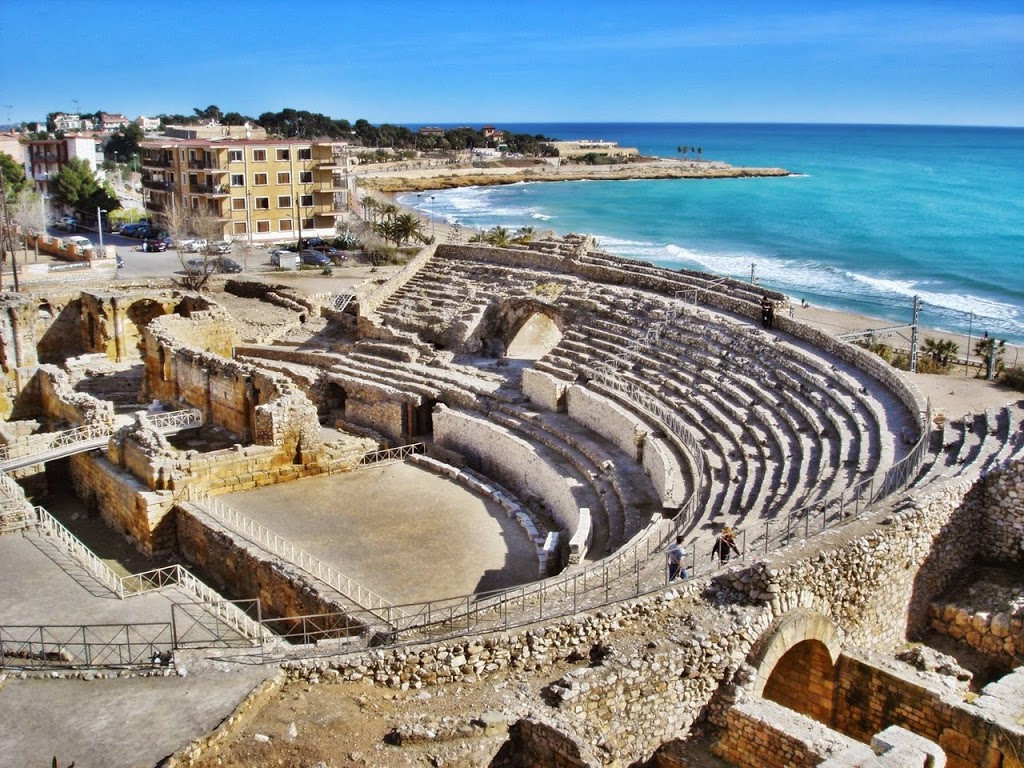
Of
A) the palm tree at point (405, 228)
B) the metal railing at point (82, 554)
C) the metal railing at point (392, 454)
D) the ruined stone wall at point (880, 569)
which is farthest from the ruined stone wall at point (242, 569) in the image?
the palm tree at point (405, 228)

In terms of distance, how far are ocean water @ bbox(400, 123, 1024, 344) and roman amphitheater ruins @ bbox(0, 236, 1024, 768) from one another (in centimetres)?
1677

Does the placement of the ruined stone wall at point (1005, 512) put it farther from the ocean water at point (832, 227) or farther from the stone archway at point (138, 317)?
the stone archway at point (138, 317)

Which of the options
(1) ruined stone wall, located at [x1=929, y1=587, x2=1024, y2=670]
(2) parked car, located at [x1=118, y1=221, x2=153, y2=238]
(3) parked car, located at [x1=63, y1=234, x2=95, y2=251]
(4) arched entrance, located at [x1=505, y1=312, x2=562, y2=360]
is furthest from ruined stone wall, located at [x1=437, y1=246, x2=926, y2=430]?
(2) parked car, located at [x1=118, y1=221, x2=153, y2=238]

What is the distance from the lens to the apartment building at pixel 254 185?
54.0 m

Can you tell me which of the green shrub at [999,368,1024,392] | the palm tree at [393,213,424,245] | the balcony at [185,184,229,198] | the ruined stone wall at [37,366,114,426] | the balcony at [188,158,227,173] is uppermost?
the balcony at [188,158,227,173]

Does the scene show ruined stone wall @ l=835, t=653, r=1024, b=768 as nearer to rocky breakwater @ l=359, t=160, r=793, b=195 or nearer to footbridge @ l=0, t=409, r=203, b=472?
footbridge @ l=0, t=409, r=203, b=472

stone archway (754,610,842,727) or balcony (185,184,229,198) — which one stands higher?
balcony (185,184,229,198)

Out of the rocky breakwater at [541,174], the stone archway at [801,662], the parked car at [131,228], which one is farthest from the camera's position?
the rocky breakwater at [541,174]

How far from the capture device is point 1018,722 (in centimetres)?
1127

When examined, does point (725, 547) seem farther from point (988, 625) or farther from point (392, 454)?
point (392, 454)

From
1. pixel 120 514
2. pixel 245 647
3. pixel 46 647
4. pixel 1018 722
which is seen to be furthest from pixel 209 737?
pixel 120 514

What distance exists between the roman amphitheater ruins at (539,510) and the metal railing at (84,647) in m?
0.07

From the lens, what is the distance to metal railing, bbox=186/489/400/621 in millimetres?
17547

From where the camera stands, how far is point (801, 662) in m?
13.2
